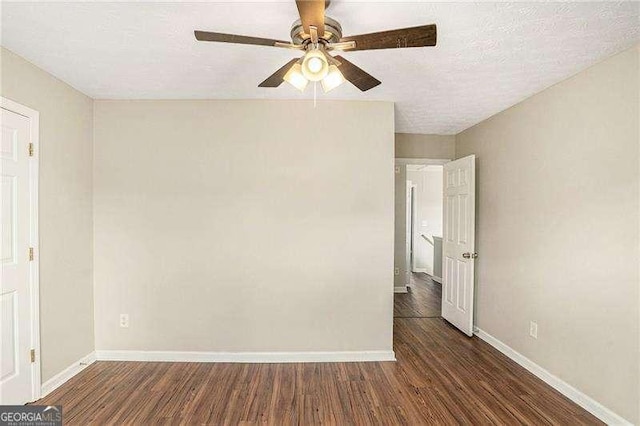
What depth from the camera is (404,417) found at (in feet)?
7.04

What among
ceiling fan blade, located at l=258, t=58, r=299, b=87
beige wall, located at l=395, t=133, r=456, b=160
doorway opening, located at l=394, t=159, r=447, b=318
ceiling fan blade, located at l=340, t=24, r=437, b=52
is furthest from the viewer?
doorway opening, located at l=394, t=159, r=447, b=318

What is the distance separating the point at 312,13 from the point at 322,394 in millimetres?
2547

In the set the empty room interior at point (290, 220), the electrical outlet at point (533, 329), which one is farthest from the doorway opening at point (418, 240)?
the electrical outlet at point (533, 329)

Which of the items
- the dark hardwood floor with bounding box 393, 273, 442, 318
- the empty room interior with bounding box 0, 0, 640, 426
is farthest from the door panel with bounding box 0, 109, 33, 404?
the dark hardwood floor with bounding box 393, 273, 442, 318

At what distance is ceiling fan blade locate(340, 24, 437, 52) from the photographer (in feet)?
4.56

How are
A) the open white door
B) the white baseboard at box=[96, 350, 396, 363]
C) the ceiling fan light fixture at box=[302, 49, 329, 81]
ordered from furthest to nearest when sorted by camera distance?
the open white door, the white baseboard at box=[96, 350, 396, 363], the ceiling fan light fixture at box=[302, 49, 329, 81]

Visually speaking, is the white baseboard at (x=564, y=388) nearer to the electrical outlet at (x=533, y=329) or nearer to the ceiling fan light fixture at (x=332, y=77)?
the electrical outlet at (x=533, y=329)

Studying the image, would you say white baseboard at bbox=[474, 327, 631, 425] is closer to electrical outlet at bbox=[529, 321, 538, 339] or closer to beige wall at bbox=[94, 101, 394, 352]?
electrical outlet at bbox=[529, 321, 538, 339]

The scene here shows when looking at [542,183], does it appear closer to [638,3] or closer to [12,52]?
[638,3]

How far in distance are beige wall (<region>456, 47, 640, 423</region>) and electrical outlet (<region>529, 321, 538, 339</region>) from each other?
0.15 feet

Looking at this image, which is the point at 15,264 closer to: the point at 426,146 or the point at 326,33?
the point at 326,33

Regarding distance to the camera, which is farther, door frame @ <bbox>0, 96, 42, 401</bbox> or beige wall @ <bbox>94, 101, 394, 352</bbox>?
beige wall @ <bbox>94, 101, 394, 352</bbox>

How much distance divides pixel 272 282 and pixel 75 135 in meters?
2.23

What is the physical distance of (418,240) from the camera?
7348 millimetres
